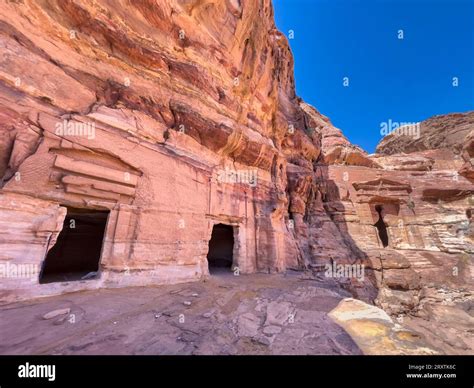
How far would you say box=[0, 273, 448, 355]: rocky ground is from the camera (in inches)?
92.7

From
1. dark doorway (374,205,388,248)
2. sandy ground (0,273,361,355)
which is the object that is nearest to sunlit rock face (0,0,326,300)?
sandy ground (0,273,361,355)

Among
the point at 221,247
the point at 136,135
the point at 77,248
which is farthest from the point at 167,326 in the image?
the point at 221,247

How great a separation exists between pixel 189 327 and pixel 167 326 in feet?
0.98

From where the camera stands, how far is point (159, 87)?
677cm

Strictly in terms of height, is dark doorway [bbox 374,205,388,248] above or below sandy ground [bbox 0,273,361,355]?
above

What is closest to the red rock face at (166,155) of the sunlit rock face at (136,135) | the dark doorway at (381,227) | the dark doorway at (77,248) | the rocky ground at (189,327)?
the sunlit rock face at (136,135)

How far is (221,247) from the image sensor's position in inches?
444

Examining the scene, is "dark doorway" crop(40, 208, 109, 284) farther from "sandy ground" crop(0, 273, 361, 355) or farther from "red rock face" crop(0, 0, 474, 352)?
"sandy ground" crop(0, 273, 361, 355)

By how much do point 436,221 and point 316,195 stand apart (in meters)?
8.37

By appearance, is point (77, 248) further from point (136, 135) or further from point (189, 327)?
point (189, 327)

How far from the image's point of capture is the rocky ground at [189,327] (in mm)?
2355

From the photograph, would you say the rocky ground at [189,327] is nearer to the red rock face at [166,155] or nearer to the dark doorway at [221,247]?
the red rock face at [166,155]
